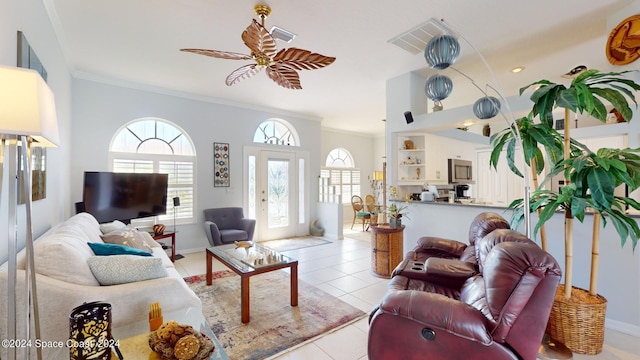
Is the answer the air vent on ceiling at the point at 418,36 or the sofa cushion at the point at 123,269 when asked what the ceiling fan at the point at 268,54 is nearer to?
the air vent on ceiling at the point at 418,36

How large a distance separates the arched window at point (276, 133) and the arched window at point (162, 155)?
146 cm

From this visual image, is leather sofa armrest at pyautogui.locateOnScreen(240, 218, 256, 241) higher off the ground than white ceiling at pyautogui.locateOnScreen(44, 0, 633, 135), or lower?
lower

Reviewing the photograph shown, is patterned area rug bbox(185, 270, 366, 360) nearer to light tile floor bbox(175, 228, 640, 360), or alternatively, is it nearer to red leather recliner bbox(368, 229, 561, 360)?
light tile floor bbox(175, 228, 640, 360)

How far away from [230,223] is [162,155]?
5.45 ft

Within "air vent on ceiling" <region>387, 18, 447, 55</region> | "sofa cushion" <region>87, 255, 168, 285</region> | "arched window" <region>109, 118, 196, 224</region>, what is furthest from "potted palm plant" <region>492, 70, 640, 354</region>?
"arched window" <region>109, 118, 196, 224</region>

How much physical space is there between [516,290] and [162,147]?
5209 mm

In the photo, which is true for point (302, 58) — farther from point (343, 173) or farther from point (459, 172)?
point (343, 173)

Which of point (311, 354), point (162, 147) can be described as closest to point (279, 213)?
point (162, 147)

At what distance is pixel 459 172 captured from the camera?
4.97 m

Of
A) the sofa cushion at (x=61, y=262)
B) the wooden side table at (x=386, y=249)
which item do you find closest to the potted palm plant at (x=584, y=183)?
the wooden side table at (x=386, y=249)

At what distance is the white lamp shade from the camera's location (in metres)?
0.98

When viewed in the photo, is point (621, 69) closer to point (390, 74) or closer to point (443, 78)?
point (443, 78)

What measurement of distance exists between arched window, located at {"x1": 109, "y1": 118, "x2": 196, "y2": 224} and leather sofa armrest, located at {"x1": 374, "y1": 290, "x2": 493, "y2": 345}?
4.39m

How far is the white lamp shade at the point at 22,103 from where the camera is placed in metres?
0.98
